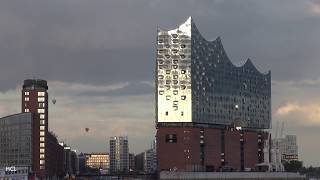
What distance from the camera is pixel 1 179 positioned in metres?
117

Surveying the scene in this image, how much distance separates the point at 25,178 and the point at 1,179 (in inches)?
395

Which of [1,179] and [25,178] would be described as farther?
[25,178]

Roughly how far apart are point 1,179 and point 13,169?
Answer: 29.6ft

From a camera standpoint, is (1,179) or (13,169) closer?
(1,179)

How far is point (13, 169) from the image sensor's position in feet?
414

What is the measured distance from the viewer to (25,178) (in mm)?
126938

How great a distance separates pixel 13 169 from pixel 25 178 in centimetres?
252
